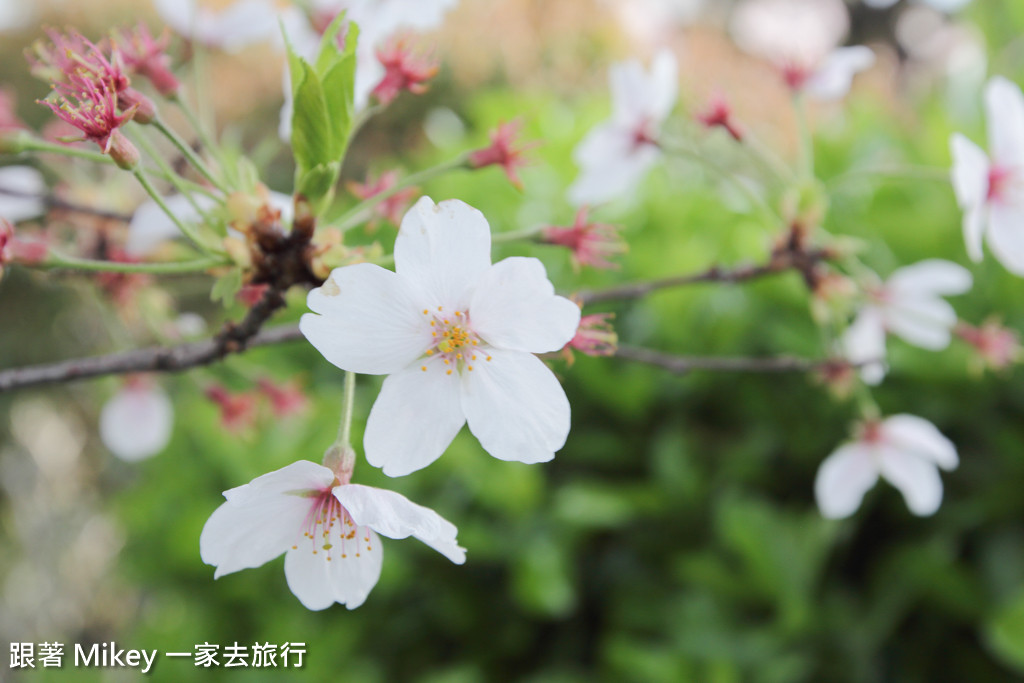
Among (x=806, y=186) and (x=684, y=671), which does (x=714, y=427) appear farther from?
(x=806, y=186)

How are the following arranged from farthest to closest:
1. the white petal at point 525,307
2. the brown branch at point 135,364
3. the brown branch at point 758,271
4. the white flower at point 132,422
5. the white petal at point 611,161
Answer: the white flower at point 132,422, the white petal at point 611,161, the brown branch at point 758,271, the brown branch at point 135,364, the white petal at point 525,307

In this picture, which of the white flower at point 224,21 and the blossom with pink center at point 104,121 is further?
the white flower at point 224,21

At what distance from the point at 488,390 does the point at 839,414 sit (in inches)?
38.8

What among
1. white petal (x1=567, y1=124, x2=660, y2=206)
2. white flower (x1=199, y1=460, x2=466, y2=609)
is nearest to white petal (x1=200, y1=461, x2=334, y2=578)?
white flower (x1=199, y1=460, x2=466, y2=609)

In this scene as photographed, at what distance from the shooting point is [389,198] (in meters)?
0.66

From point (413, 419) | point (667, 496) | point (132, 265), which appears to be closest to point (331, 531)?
point (413, 419)

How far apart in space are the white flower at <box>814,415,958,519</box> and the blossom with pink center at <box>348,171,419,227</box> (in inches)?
22.1

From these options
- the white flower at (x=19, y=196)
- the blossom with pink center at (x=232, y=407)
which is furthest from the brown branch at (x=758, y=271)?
the white flower at (x=19, y=196)

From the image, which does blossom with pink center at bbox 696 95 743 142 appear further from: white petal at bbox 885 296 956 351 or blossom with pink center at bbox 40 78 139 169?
blossom with pink center at bbox 40 78 139 169

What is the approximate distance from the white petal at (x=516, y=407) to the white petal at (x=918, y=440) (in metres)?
0.54

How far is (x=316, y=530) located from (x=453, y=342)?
18 cm

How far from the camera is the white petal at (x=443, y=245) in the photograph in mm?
436

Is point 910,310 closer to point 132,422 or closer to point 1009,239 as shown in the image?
point 1009,239

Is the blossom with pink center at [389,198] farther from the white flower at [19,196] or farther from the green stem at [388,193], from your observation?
the white flower at [19,196]
